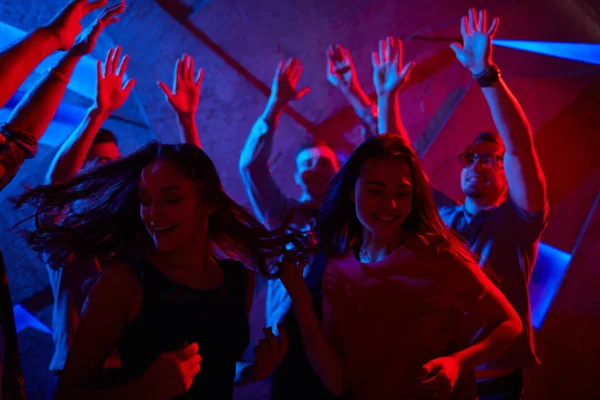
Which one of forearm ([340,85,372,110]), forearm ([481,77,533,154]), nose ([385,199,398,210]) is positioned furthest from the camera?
forearm ([340,85,372,110])

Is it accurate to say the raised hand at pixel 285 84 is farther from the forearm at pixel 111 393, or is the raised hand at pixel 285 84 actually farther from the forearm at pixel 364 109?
the forearm at pixel 111 393

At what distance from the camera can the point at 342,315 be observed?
4.94 feet

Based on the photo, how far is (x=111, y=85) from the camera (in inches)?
89.0

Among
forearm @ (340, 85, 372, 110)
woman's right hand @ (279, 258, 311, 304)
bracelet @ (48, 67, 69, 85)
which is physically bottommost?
woman's right hand @ (279, 258, 311, 304)

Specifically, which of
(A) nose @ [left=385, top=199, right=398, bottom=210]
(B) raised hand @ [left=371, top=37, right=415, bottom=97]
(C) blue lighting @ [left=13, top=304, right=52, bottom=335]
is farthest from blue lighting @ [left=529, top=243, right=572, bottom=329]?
(C) blue lighting @ [left=13, top=304, right=52, bottom=335]

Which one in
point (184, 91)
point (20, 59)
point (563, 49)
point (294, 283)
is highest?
point (563, 49)

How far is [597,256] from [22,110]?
313 cm

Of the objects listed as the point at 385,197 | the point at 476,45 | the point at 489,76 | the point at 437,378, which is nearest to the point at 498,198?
the point at 489,76

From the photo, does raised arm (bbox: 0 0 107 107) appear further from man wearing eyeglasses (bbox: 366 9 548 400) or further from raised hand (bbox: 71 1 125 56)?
man wearing eyeglasses (bbox: 366 9 548 400)

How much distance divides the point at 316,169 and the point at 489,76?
927 millimetres

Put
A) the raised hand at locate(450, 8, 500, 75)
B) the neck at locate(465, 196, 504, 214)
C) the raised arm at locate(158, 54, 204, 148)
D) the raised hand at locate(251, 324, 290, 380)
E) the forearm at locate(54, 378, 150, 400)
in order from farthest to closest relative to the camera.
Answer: the neck at locate(465, 196, 504, 214)
the raised arm at locate(158, 54, 204, 148)
the raised hand at locate(450, 8, 500, 75)
the raised hand at locate(251, 324, 290, 380)
the forearm at locate(54, 378, 150, 400)

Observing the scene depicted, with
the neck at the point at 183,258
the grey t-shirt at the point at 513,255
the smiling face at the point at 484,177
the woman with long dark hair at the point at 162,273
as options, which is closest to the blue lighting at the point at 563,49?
the smiling face at the point at 484,177

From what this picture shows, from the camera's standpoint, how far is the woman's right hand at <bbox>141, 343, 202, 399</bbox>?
1.14 metres

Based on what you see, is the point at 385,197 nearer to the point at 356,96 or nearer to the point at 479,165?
the point at 479,165
